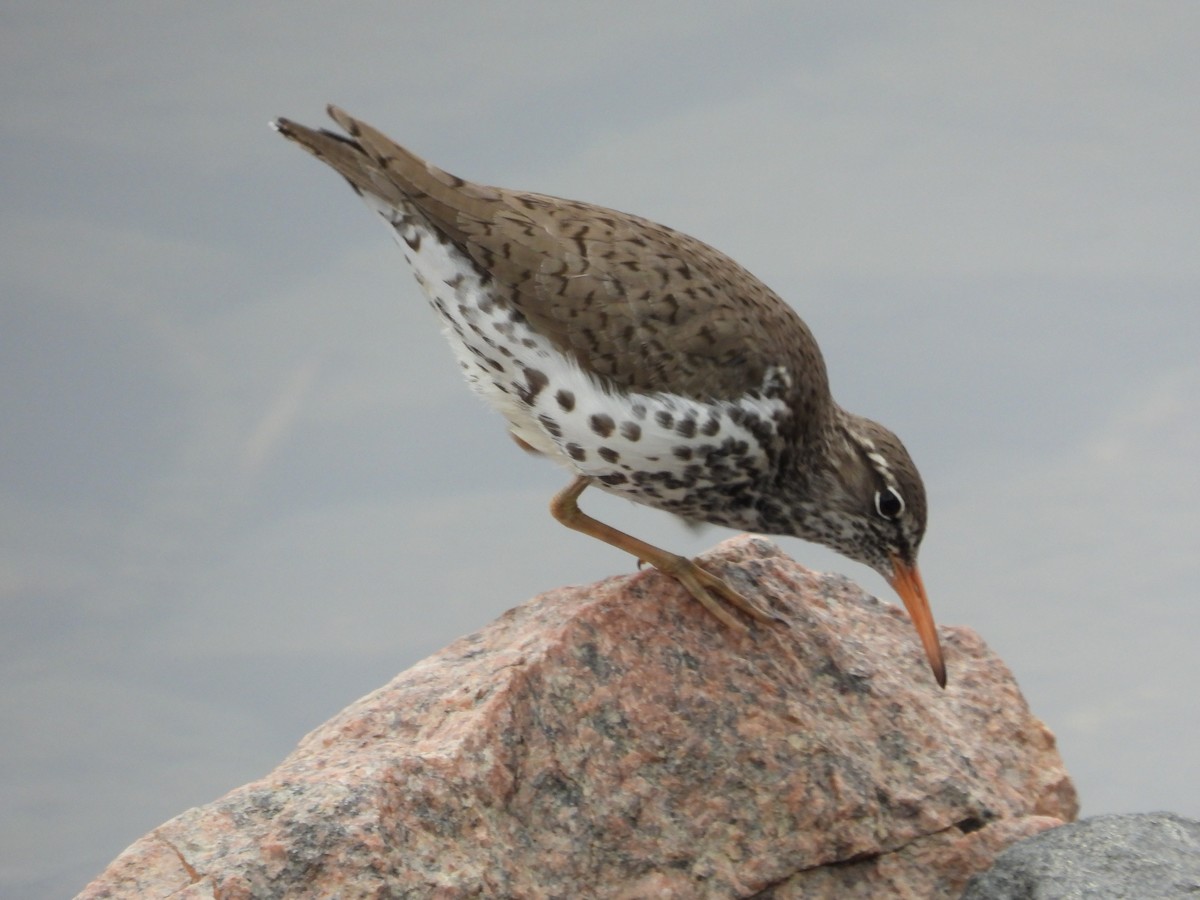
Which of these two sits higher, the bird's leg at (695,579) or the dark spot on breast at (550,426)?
the dark spot on breast at (550,426)

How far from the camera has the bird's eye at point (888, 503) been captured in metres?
8.16

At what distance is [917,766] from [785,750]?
87 centimetres

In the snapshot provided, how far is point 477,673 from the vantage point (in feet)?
25.8

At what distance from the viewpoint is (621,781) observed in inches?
294

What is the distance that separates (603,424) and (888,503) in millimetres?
1618

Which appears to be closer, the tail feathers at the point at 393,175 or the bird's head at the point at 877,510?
the tail feathers at the point at 393,175

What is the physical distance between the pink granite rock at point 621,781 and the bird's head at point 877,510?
0.45 meters

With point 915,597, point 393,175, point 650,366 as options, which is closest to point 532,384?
point 650,366

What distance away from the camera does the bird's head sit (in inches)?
323

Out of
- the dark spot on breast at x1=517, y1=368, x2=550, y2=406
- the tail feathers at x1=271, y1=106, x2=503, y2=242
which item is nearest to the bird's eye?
the dark spot on breast at x1=517, y1=368, x2=550, y2=406

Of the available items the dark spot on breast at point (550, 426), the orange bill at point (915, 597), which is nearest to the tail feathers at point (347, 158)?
the dark spot on breast at point (550, 426)

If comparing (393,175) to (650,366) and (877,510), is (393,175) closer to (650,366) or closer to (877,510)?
(650,366)

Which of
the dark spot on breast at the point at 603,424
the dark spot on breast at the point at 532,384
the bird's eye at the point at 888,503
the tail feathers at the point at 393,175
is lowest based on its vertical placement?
the bird's eye at the point at 888,503

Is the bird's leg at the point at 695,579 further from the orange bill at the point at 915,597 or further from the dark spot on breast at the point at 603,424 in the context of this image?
the orange bill at the point at 915,597
